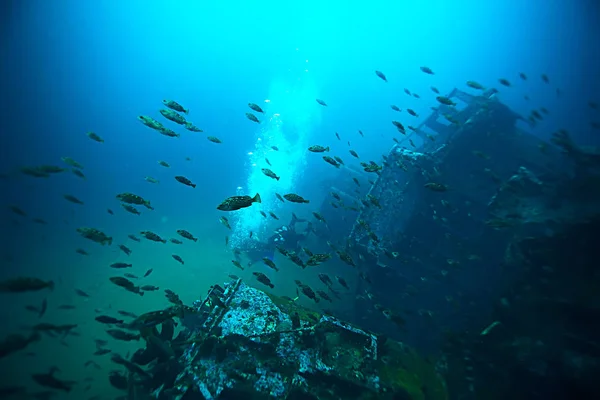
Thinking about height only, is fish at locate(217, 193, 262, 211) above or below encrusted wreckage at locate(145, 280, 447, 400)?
above

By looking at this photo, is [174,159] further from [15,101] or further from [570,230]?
[570,230]

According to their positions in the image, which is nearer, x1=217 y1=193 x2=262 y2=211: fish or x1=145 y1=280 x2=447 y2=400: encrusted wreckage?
x1=217 y1=193 x2=262 y2=211: fish

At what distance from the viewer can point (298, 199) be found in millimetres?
6277

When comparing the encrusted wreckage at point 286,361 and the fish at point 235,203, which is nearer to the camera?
the fish at point 235,203

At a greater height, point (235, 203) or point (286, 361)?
point (235, 203)

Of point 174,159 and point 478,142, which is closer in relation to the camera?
point 478,142

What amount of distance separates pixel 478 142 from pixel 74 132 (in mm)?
71302

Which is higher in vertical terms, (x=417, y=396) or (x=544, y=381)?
(x=544, y=381)

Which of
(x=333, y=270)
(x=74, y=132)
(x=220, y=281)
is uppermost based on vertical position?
(x=333, y=270)

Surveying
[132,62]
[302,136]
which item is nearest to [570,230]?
[302,136]

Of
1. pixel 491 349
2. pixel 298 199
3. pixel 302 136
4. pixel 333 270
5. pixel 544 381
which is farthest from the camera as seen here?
pixel 302 136

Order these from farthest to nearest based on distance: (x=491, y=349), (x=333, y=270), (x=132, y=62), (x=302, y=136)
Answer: (x=132, y=62) < (x=302, y=136) < (x=333, y=270) < (x=491, y=349)

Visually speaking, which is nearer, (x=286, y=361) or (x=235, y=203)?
(x=235, y=203)

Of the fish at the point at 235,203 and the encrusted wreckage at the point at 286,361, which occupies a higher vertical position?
the fish at the point at 235,203
